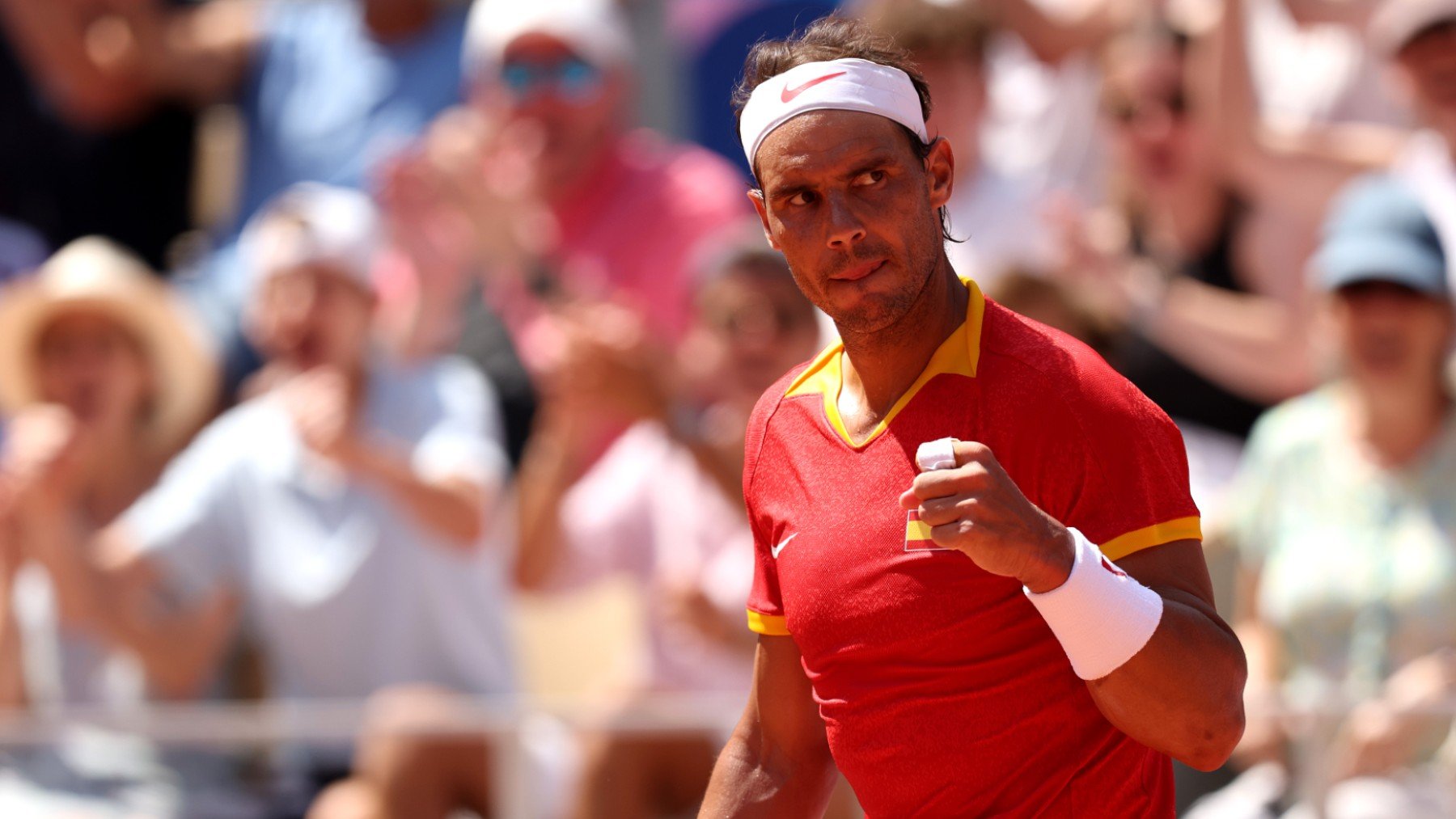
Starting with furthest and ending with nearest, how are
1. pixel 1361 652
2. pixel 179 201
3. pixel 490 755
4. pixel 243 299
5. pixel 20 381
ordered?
pixel 179 201 → pixel 243 299 → pixel 20 381 → pixel 490 755 → pixel 1361 652

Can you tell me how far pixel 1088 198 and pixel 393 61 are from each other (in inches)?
102

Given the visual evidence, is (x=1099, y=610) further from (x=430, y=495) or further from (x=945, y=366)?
(x=430, y=495)

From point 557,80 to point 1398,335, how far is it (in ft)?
9.22

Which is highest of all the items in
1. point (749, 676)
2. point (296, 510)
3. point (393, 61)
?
point (393, 61)

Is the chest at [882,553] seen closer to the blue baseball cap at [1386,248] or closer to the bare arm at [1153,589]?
the bare arm at [1153,589]

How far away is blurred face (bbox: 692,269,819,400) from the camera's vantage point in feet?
16.9

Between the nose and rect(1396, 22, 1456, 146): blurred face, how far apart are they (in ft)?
11.5

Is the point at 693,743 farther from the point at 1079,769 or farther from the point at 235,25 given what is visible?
the point at 235,25

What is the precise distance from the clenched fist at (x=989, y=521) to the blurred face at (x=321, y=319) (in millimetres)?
3747

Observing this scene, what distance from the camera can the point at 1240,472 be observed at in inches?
210

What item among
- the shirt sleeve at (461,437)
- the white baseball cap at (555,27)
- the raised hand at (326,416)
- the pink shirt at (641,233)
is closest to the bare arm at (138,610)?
the raised hand at (326,416)

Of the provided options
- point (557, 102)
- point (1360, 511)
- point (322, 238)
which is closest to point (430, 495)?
point (322, 238)

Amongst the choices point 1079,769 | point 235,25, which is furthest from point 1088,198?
point 1079,769

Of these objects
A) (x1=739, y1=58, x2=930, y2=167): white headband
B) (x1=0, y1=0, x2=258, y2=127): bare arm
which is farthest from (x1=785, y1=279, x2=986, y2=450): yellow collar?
(x1=0, y1=0, x2=258, y2=127): bare arm
